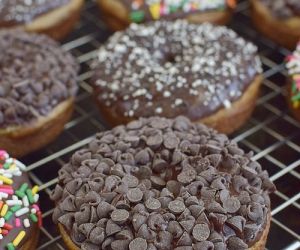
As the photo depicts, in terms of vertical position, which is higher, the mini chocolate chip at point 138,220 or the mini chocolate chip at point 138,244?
the mini chocolate chip at point 138,220

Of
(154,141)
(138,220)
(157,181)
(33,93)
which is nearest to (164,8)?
(33,93)

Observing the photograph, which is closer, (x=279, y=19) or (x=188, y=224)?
(x=188, y=224)

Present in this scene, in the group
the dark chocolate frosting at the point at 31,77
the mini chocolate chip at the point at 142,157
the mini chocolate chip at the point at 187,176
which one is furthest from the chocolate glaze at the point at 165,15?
the mini chocolate chip at the point at 187,176

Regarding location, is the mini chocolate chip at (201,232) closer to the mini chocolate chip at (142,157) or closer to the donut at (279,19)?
the mini chocolate chip at (142,157)

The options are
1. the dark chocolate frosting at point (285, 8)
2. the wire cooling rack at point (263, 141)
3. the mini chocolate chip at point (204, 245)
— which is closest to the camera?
the mini chocolate chip at point (204, 245)

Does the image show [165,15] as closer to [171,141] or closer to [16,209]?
[171,141]

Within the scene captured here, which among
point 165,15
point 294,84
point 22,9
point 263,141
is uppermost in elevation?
point 22,9
